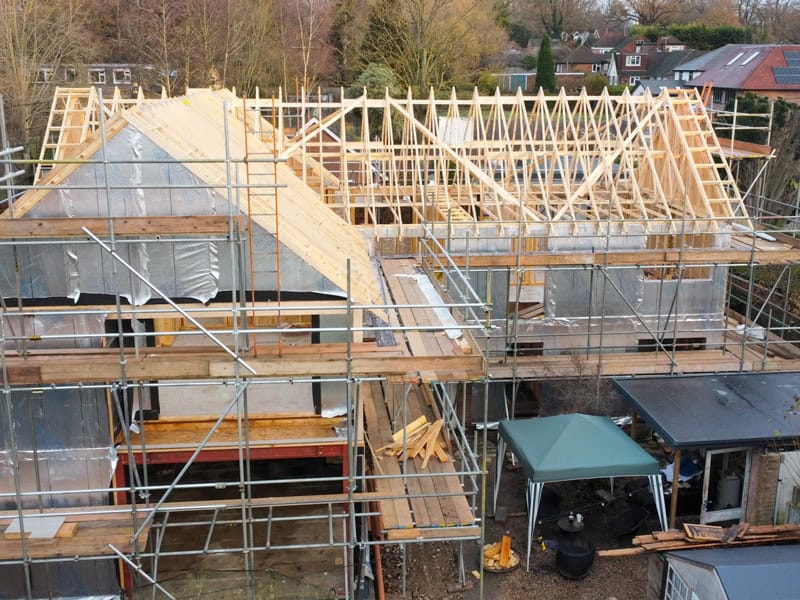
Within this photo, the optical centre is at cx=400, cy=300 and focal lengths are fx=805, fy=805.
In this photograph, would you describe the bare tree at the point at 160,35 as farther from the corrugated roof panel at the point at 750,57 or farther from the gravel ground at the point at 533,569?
the corrugated roof panel at the point at 750,57

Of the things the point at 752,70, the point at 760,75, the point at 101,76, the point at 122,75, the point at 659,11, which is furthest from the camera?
the point at 659,11

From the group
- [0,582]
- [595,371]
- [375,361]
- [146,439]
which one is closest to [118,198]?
[146,439]

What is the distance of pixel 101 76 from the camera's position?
1781 inches

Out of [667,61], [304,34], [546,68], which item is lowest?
[546,68]

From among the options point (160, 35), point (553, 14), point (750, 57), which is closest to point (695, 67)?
point (750, 57)

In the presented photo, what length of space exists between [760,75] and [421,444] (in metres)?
37.7

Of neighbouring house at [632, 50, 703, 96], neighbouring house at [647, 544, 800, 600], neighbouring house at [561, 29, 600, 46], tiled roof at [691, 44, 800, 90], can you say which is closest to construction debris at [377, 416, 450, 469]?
neighbouring house at [647, 544, 800, 600]

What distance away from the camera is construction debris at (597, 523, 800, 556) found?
1142 centimetres

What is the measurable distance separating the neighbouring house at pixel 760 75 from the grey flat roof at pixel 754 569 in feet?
118

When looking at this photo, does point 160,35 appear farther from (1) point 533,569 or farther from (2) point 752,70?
(1) point 533,569

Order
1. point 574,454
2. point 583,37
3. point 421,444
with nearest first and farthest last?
point 574,454, point 421,444, point 583,37

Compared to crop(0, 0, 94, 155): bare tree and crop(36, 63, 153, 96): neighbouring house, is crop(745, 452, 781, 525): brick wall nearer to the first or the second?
crop(36, 63, 153, 96): neighbouring house

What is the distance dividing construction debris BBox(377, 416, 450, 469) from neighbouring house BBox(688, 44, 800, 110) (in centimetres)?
3460

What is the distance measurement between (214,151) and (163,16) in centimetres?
2979
